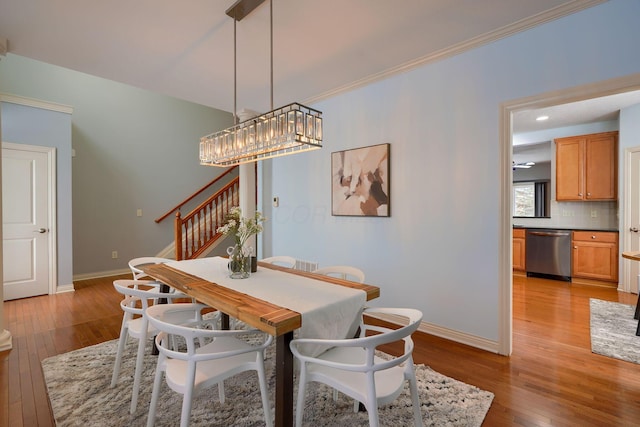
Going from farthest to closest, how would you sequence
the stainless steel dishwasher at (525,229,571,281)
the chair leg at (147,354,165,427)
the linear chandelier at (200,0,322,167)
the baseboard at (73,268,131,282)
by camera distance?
the baseboard at (73,268,131,282) → the stainless steel dishwasher at (525,229,571,281) → the linear chandelier at (200,0,322,167) → the chair leg at (147,354,165,427)

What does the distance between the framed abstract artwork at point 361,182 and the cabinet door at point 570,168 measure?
3987mm

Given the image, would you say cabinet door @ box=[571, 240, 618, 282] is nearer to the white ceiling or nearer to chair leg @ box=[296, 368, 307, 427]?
the white ceiling

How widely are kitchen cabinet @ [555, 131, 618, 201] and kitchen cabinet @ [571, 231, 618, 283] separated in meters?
0.62

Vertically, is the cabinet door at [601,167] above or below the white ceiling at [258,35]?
below

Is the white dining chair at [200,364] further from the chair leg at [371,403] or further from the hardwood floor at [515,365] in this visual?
the hardwood floor at [515,365]

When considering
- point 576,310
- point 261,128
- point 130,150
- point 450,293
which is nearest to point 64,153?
point 130,150

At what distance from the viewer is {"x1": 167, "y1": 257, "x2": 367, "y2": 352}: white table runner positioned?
5.13ft

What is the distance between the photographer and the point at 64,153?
4508 mm

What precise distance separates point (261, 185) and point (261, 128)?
8.49 feet

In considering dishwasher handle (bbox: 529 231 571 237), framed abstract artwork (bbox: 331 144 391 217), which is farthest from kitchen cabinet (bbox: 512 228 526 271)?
framed abstract artwork (bbox: 331 144 391 217)

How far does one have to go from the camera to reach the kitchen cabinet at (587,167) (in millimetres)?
4777

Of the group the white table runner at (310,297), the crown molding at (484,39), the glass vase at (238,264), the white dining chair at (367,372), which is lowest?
the white dining chair at (367,372)

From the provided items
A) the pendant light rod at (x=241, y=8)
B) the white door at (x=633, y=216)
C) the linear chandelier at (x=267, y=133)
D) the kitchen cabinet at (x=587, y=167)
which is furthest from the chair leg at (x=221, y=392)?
the kitchen cabinet at (x=587, y=167)

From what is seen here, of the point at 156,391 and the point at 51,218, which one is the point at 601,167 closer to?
the point at 156,391
